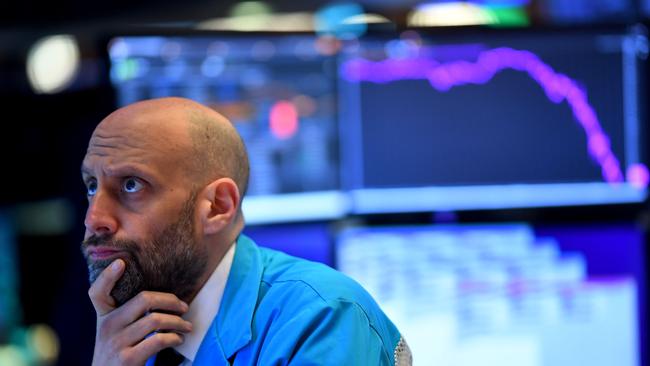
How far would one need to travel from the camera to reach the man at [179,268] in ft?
4.07

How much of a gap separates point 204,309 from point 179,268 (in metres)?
0.08

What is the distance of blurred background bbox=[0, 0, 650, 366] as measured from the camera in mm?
2162

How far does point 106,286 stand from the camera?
126cm

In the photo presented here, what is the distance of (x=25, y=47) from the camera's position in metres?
4.62

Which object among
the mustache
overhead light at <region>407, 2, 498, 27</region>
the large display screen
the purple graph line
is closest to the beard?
the mustache

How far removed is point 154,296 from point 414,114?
43.9 inches

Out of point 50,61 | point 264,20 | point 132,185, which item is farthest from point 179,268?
point 50,61

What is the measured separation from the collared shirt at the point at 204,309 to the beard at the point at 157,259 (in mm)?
36

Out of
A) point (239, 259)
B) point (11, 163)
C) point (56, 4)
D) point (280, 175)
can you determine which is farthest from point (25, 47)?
point (239, 259)

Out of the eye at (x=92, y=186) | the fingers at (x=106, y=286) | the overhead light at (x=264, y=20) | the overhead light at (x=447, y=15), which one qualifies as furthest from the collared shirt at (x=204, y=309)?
the overhead light at (x=264, y=20)

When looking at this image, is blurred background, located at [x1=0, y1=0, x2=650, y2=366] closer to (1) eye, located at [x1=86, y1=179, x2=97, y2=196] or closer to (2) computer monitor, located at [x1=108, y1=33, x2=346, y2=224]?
(2) computer monitor, located at [x1=108, y1=33, x2=346, y2=224]

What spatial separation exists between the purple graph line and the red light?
0.55 ft

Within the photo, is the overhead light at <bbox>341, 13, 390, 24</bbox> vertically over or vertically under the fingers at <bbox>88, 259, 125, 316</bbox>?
over

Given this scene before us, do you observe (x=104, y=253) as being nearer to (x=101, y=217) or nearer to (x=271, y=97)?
(x=101, y=217)
